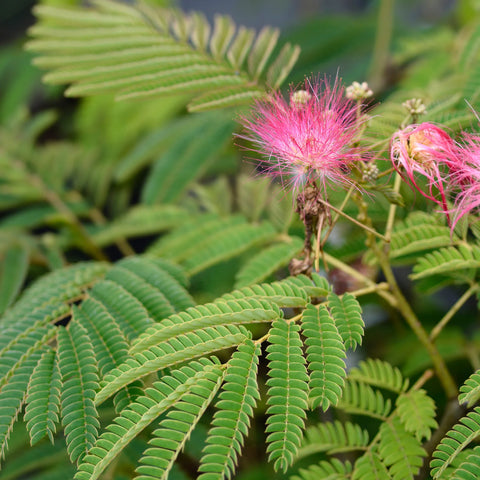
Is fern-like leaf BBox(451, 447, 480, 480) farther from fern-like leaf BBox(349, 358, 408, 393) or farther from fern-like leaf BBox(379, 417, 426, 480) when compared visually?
fern-like leaf BBox(349, 358, 408, 393)

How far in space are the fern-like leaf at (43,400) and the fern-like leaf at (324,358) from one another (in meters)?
0.31

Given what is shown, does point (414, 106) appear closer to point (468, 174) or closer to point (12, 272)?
point (468, 174)

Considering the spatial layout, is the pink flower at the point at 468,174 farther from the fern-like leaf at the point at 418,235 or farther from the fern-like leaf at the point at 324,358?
the fern-like leaf at the point at 324,358

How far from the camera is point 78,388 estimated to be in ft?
2.17

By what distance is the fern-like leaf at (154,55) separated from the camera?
Result: 0.85m

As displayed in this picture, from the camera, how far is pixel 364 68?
5.98 ft

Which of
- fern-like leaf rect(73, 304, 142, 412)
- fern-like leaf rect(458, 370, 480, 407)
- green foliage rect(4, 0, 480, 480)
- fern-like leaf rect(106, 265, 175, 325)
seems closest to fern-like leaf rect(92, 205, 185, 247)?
green foliage rect(4, 0, 480, 480)

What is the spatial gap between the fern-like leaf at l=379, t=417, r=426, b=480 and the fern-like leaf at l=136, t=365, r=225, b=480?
0.30 m

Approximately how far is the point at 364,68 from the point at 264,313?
4.72 feet

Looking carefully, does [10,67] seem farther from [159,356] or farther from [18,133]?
[159,356]

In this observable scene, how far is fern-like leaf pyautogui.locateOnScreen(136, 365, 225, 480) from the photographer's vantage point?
21.0 inches

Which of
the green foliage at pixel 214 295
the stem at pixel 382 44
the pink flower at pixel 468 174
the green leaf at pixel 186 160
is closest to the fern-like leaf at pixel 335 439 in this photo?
the green foliage at pixel 214 295

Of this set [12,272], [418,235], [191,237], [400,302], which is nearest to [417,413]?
[400,302]

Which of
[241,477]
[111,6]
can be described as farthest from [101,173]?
[241,477]
